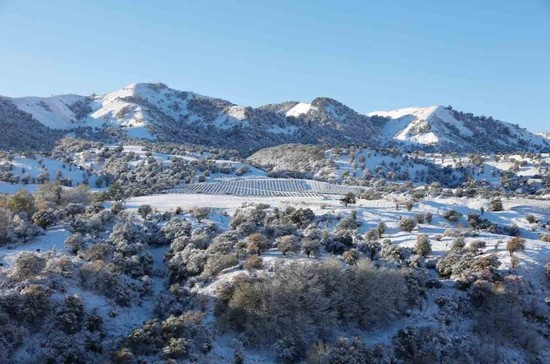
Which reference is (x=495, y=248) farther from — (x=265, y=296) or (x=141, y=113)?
(x=141, y=113)

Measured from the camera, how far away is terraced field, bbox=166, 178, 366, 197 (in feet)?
253

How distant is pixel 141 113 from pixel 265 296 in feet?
594

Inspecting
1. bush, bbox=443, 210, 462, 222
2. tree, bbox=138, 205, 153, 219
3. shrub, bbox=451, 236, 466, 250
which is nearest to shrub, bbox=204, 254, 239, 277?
tree, bbox=138, 205, 153, 219

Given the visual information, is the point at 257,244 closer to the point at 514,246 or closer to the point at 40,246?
the point at 40,246

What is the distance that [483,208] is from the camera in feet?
180

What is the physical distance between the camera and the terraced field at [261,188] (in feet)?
253

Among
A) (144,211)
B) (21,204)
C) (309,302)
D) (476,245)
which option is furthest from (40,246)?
(476,245)

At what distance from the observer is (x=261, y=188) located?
84.4 m

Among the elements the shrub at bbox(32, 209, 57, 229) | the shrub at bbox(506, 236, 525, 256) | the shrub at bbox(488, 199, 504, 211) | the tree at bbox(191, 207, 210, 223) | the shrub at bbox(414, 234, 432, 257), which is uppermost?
the shrub at bbox(488, 199, 504, 211)

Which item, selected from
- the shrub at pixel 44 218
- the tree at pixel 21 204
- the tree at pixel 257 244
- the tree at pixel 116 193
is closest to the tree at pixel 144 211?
the shrub at pixel 44 218

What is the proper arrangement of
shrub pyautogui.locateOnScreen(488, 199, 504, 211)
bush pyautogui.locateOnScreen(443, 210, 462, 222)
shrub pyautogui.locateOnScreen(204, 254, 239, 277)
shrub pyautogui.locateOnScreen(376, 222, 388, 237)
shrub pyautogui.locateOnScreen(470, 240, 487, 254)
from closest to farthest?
shrub pyautogui.locateOnScreen(204, 254, 239, 277) < shrub pyautogui.locateOnScreen(470, 240, 487, 254) < shrub pyautogui.locateOnScreen(376, 222, 388, 237) < bush pyautogui.locateOnScreen(443, 210, 462, 222) < shrub pyautogui.locateOnScreen(488, 199, 504, 211)

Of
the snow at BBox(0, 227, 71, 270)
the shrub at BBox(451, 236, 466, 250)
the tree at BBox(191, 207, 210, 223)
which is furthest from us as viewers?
the tree at BBox(191, 207, 210, 223)

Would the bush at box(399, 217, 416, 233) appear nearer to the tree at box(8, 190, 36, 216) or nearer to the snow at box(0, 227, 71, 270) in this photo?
the snow at box(0, 227, 71, 270)

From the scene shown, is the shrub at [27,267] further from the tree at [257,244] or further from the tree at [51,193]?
the tree at [51,193]
